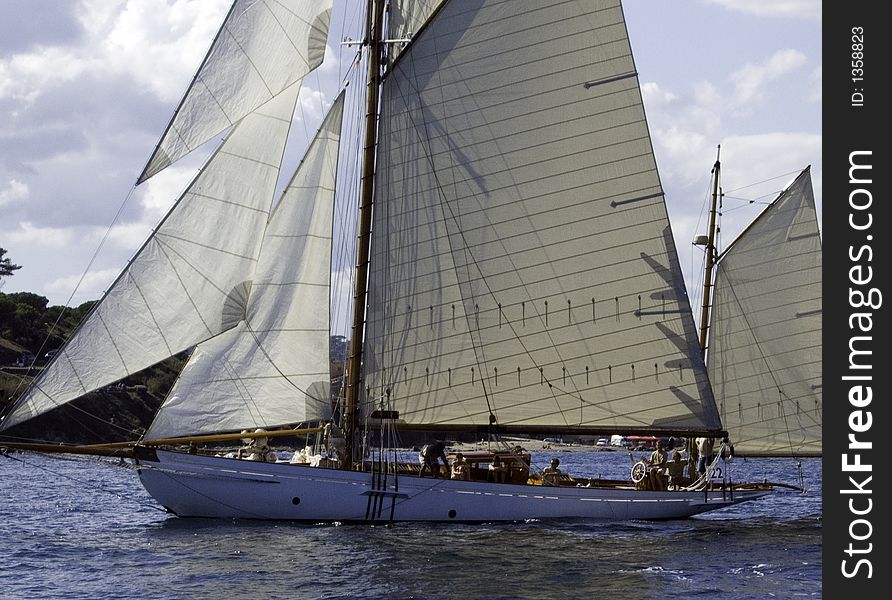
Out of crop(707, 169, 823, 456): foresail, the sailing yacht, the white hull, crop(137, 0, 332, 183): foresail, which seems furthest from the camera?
crop(707, 169, 823, 456): foresail

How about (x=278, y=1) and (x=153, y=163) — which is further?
(x=278, y=1)

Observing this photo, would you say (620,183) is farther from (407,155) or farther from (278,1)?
(278,1)

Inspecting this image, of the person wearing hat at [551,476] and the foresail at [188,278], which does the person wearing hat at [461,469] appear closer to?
the person wearing hat at [551,476]

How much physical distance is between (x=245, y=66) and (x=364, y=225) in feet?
19.7

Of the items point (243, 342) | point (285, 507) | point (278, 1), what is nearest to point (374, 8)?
point (278, 1)

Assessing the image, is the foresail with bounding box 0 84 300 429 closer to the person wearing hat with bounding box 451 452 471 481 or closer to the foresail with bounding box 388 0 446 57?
the foresail with bounding box 388 0 446 57

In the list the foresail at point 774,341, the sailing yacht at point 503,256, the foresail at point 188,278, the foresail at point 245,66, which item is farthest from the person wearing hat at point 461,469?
the foresail at point 774,341

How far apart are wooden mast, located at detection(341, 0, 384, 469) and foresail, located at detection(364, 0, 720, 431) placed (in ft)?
1.19

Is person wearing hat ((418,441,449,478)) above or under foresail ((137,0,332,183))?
under

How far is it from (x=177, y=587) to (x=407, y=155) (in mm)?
15869

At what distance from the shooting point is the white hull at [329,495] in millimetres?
33688

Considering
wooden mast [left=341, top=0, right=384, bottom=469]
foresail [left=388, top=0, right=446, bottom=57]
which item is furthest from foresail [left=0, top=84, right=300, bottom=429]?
foresail [left=388, top=0, right=446, bottom=57]

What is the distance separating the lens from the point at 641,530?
35.8 meters

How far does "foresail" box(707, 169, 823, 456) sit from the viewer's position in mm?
42969
